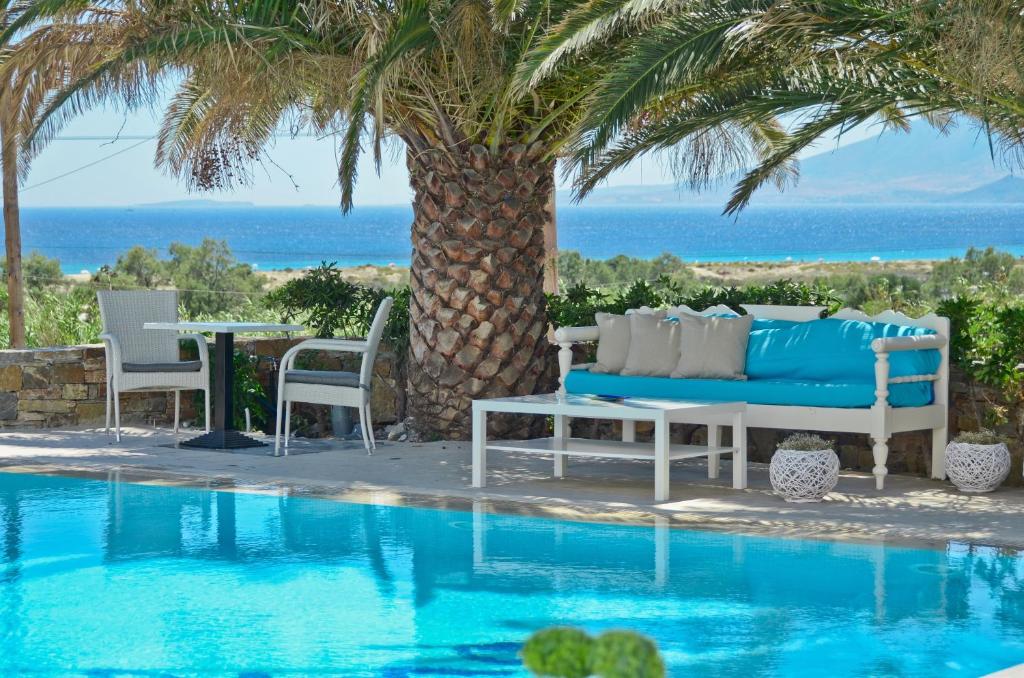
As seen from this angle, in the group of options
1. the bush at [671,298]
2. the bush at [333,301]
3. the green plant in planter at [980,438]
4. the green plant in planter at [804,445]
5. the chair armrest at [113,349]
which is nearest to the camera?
the green plant in planter at [804,445]

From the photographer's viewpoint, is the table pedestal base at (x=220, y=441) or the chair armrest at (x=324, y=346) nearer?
the chair armrest at (x=324, y=346)

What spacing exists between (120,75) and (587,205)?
265ft

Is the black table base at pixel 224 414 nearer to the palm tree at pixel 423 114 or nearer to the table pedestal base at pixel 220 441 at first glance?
the table pedestal base at pixel 220 441

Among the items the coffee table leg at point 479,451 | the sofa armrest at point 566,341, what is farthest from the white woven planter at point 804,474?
the sofa armrest at point 566,341

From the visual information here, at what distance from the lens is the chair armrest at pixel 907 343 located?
7.31 m

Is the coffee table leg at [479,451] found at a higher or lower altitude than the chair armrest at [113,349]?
lower

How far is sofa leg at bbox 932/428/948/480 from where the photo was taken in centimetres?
784

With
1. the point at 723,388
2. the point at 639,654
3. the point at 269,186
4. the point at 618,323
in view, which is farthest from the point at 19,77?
the point at 269,186

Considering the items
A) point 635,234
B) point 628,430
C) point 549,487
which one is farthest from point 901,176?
point 549,487

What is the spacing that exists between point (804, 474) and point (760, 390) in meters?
0.84

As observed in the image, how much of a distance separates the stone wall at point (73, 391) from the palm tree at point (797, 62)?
3322 millimetres

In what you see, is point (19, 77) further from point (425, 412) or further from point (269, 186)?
point (269, 186)

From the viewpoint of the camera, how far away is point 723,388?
7.89m

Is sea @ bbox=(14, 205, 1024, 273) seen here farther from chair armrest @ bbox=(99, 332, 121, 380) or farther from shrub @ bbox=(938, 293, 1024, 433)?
shrub @ bbox=(938, 293, 1024, 433)
